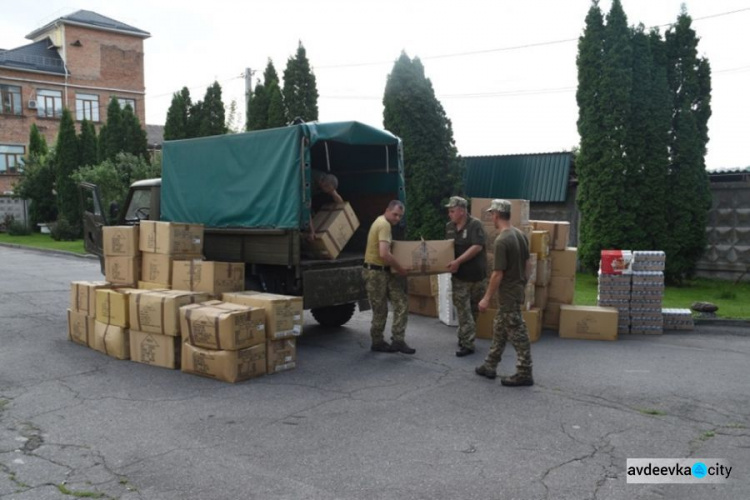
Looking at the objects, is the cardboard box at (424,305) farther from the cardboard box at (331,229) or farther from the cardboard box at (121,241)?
the cardboard box at (121,241)

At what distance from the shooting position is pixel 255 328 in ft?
21.3

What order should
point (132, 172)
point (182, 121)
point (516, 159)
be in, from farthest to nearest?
point (182, 121), point (132, 172), point (516, 159)

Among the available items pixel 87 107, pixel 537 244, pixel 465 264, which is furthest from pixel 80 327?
pixel 87 107

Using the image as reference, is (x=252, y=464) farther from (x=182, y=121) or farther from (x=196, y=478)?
(x=182, y=121)

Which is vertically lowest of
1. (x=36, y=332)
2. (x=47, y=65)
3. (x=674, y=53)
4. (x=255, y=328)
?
(x=36, y=332)

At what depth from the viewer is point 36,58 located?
141 ft

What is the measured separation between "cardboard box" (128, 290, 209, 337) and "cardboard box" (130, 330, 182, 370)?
77mm

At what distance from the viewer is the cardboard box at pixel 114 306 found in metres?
7.31

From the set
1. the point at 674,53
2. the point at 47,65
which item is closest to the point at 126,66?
the point at 47,65

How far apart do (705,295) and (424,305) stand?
5.99 metres

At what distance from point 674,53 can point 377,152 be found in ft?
27.2

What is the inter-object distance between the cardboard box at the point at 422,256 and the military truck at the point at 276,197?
96 centimetres

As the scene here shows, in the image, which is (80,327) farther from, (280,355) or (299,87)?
(299,87)

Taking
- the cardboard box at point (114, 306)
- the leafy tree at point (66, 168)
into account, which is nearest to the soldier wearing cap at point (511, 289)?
the cardboard box at point (114, 306)
